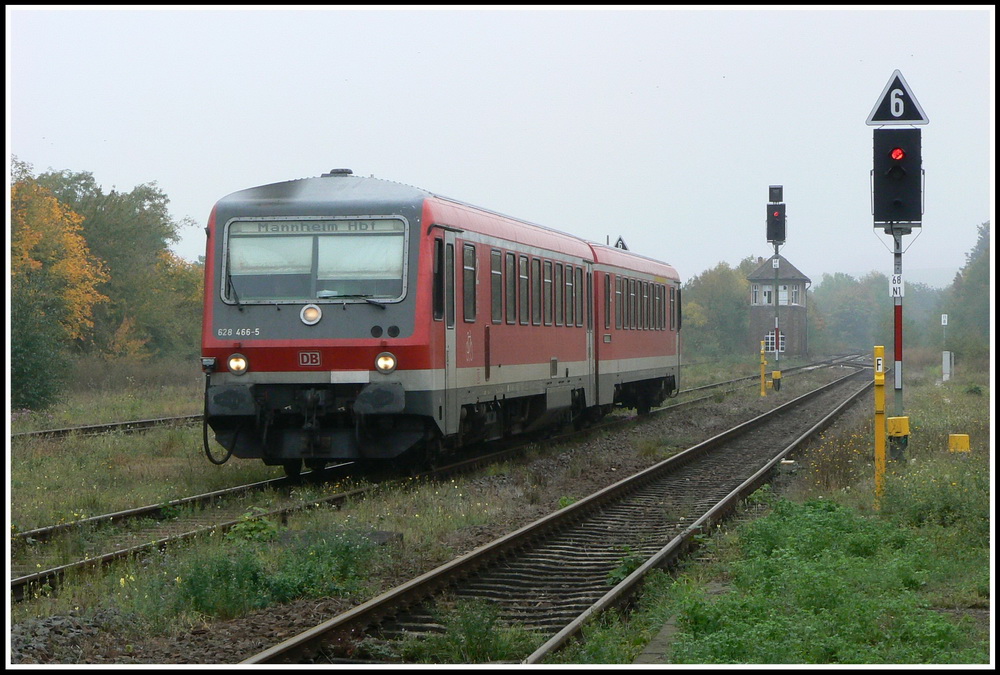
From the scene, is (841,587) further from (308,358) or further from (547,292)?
(547,292)

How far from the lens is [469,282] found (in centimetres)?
1517

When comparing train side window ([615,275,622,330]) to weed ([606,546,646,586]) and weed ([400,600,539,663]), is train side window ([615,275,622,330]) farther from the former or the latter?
weed ([400,600,539,663])

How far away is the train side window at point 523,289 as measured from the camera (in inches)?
685

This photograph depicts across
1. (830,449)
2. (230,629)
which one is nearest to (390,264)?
(230,629)

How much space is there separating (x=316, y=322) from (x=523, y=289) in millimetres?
4696

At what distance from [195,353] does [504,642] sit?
42735 millimetres

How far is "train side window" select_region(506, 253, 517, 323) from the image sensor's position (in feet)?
55.4

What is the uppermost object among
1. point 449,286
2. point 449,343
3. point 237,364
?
point 449,286

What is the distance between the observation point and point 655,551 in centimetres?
1034

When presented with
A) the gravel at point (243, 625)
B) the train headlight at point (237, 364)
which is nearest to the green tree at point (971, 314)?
the gravel at point (243, 625)

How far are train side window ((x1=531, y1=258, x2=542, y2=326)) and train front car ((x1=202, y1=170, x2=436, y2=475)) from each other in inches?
173

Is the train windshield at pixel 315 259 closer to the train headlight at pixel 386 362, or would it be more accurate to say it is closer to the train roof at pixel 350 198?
the train roof at pixel 350 198

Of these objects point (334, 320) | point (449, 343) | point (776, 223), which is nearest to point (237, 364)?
point (334, 320)

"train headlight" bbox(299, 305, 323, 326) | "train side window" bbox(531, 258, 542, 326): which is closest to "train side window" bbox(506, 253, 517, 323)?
"train side window" bbox(531, 258, 542, 326)
